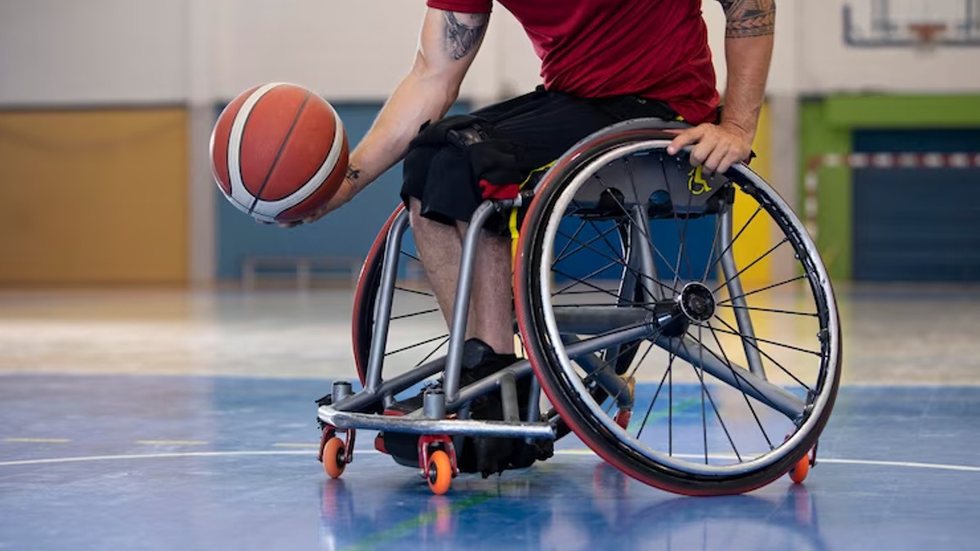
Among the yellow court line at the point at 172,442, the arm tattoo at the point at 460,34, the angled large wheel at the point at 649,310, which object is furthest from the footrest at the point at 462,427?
the yellow court line at the point at 172,442

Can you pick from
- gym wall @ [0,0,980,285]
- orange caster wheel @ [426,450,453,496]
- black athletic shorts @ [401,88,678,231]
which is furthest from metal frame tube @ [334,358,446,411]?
gym wall @ [0,0,980,285]

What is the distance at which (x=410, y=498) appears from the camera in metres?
3.03

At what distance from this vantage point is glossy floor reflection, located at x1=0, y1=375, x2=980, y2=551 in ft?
8.51

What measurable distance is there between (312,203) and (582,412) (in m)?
0.81

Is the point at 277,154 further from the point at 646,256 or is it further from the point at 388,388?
the point at 646,256

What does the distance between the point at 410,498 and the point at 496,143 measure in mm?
744

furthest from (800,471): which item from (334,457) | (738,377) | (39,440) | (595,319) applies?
(39,440)

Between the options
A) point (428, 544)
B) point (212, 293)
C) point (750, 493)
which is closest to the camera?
point (428, 544)

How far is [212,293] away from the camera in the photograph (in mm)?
16203

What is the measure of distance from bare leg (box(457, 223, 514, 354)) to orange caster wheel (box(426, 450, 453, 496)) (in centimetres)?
27

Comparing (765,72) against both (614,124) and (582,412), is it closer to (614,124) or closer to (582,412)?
(614,124)

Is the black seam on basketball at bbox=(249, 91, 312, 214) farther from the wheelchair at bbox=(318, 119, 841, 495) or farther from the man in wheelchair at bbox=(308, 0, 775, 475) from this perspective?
the wheelchair at bbox=(318, 119, 841, 495)

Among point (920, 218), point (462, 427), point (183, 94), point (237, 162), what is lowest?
point (920, 218)

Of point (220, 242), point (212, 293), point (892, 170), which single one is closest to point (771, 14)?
point (212, 293)
